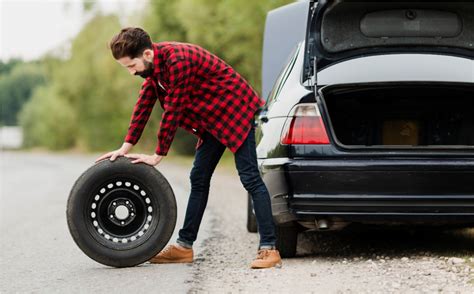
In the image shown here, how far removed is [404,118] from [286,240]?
173 centimetres

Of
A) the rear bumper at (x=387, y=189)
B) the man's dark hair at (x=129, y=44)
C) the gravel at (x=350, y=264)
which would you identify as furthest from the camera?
the man's dark hair at (x=129, y=44)

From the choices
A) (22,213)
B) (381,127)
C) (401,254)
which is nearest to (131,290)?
(401,254)

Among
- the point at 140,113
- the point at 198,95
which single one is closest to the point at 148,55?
the point at 198,95

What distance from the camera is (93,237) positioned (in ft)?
20.3

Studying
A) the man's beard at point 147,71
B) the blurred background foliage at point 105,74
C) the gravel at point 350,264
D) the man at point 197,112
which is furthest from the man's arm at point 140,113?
the blurred background foliage at point 105,74

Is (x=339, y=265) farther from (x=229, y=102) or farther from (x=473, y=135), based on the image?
(x=473, y=135)

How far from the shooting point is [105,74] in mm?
53250

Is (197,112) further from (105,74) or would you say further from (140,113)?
(105,74)

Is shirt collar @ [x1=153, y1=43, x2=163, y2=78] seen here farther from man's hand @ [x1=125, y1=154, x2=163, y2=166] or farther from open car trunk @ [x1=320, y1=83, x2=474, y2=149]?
open car trunk @ [x1=320, y1=83, x2=474, y2=149]

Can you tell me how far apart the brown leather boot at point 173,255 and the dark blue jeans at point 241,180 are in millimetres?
62

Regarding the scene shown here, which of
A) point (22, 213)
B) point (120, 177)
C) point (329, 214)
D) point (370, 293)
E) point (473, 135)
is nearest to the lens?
point (370, 293)

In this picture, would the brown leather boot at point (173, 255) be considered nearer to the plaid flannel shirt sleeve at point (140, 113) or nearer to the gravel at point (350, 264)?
the gravel at point (350, 264)

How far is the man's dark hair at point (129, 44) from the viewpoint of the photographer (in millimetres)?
5887

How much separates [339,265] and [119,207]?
1527mm
